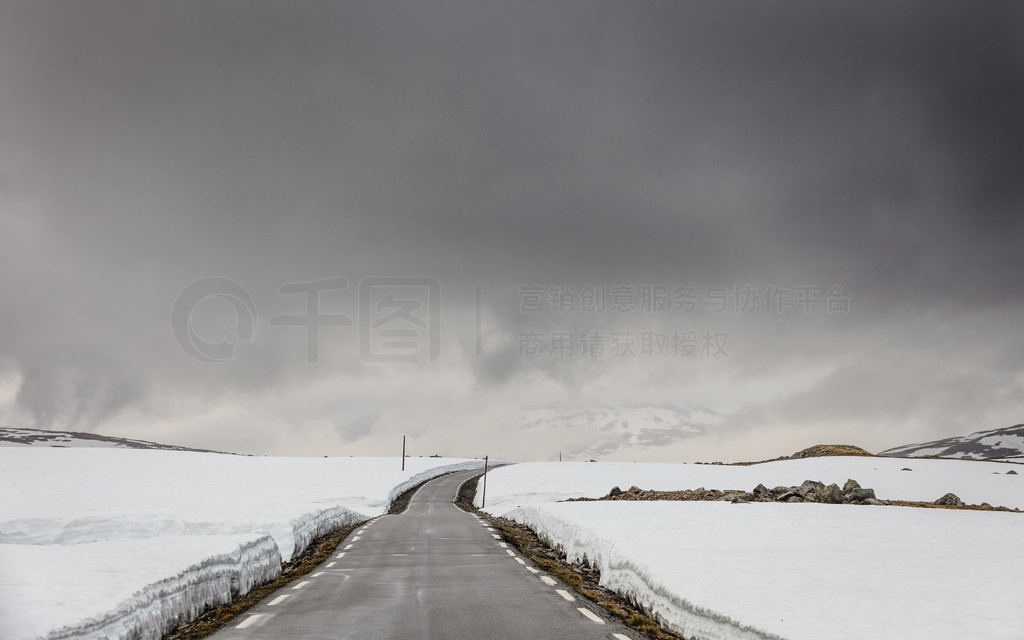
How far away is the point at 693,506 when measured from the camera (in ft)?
88.9

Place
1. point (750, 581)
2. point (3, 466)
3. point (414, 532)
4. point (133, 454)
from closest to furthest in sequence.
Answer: point (750, 581) → point (414, 532) → point (3, 466) → point (133, 454)

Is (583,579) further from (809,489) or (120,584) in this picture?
(809,489)

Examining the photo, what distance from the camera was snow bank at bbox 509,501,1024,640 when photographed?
26.4 ft

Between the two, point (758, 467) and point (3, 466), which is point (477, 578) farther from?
point (3, 466)

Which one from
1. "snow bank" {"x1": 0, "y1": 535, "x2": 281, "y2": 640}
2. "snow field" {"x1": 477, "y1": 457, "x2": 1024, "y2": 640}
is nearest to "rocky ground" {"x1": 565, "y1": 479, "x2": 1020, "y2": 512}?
"snow field" {"x1": 477, "y1": 457, "x2": 1024, "y2": 640}

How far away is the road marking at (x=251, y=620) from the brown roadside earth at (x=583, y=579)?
5522 mm

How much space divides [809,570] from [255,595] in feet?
34.5

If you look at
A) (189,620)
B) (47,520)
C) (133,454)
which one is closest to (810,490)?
(189,620)

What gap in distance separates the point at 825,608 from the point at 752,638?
1.71 m

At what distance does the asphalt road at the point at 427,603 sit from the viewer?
352 inches

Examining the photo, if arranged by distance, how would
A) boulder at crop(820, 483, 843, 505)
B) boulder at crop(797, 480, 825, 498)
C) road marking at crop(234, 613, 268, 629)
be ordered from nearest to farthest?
1. road marking at crop(234, 613, 268, 629)
2. boulder at crop(820, 483, 843, 505)
3. boulder at crop(797, 480, 825, 498)

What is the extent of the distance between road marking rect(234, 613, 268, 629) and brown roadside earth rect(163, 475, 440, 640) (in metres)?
0.27

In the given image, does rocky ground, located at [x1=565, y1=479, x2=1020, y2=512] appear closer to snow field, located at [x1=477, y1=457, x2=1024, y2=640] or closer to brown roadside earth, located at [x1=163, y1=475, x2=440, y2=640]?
snow field, located at [x1=477, y1=457, x2=1024, y2=640]

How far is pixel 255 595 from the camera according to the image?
12680mm
